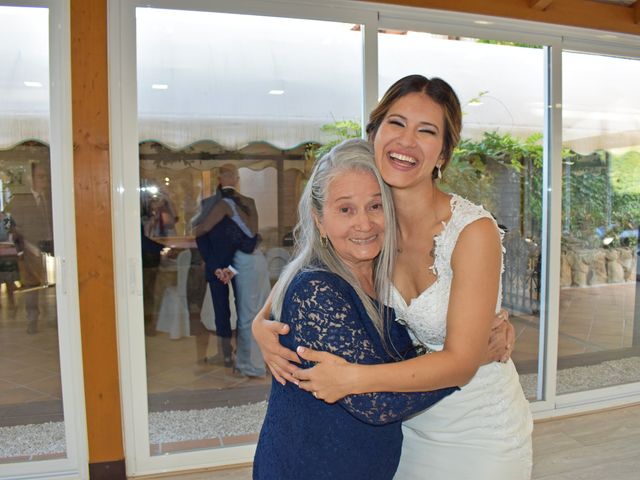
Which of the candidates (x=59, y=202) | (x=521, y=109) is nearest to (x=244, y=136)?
(x=59, y=202)

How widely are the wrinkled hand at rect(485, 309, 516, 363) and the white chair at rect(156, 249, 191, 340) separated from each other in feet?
7.47

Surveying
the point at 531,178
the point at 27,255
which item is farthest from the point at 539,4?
the point at 27,255

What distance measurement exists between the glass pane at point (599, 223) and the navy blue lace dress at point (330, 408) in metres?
3.35

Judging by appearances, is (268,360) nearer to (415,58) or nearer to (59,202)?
(59,202)

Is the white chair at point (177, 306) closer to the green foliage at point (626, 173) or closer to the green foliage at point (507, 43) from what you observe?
the green foliage at point (507, 43)

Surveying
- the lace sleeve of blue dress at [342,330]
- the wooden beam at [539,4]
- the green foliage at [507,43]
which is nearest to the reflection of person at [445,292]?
the lace sleeve of blue dress at [342,330]

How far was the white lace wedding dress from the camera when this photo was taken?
4.60ft

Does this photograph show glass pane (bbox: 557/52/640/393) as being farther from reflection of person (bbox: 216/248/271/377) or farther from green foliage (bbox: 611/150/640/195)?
reflection of person (bbox: 216/248/271/377)

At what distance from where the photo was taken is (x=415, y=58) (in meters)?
3.56

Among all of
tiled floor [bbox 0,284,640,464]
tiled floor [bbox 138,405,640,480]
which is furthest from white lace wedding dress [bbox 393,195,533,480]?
tiled floor [bbox 0,284,640,464]

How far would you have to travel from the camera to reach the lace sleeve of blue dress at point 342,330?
1132 millimetres

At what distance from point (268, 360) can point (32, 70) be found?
8.32ft

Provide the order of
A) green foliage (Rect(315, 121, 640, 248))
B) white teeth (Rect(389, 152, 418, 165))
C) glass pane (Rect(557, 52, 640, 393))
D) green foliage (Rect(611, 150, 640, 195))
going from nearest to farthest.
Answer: white teeth (Rect(389, 152, 418, 165)) < green foliage (Rect(315, 121, 640, 248)) < glass pane (Rect(557, 52, 640, 393)) < green foliage (Rect(611, 150, 640, 195))

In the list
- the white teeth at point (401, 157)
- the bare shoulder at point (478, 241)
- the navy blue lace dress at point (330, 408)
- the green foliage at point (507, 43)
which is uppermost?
the green foliage at point (507, 43)
